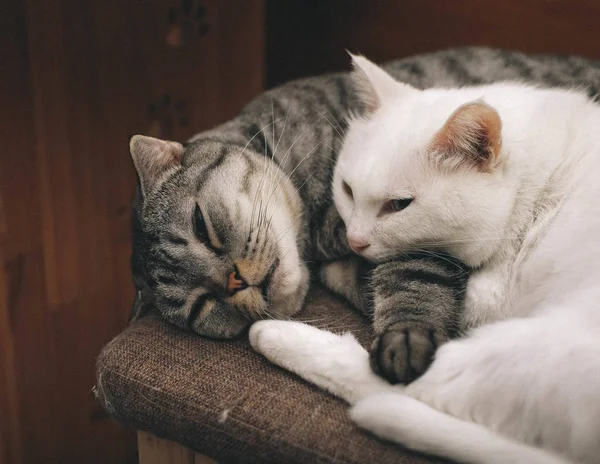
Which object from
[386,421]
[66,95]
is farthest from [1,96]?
[386,421]

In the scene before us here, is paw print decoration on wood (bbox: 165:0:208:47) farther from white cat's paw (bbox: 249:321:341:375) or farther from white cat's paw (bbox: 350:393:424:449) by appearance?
white cat's paw (bbox: 350:393:424:449)

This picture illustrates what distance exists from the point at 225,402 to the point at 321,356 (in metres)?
0.17

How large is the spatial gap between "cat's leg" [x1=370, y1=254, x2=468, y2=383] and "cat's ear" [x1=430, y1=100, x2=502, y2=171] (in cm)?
19

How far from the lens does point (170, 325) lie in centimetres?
116

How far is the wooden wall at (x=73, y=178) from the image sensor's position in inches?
54.8

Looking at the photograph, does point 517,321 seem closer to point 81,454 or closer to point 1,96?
point 1,96

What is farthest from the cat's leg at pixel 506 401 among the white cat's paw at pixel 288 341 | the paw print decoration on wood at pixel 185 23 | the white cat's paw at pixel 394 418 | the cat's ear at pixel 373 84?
the paw print decoration on wood at pixel 185 23

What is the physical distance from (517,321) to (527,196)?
0.25 metres

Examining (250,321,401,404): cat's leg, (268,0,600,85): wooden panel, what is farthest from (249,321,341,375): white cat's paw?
(268,0,600,85): wooden panel

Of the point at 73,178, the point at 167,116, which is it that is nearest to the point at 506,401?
the point at 73,178

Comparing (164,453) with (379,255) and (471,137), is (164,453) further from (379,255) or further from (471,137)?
(471,137)

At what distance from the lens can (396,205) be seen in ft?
3.45

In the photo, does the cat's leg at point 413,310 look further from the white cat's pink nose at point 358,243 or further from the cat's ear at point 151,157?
the cat's ear at point 151,157

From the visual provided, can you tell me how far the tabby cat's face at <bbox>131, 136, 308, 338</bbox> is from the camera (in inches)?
43.4
